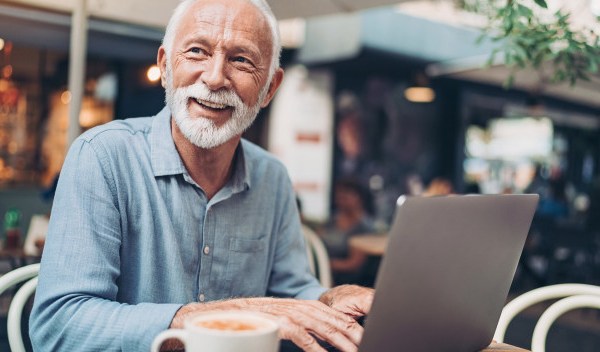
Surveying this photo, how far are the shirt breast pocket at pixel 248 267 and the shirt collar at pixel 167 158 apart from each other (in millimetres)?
170

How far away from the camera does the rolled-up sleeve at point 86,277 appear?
3.86 feet

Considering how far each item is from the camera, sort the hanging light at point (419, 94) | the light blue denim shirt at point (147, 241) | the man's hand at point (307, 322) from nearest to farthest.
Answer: the man's hand at point (307, 322) → the light blue denim shirt at point (147, 241) → the hanging light at point (419, 94)

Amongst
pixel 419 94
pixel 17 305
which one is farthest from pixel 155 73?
pixel 419 94

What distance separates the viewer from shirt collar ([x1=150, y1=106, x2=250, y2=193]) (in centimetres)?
160

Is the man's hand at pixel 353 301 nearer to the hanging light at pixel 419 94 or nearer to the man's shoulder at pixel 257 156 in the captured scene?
the man's shoulder at pixel 257 156

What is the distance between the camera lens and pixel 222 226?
170cm

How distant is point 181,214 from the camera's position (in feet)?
5.29

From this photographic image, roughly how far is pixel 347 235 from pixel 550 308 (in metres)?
3.88

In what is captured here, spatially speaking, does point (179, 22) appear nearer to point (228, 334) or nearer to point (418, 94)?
point (228, 334)

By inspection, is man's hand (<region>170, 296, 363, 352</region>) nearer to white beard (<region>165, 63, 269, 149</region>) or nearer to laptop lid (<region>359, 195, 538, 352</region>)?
laptop lid (<region>359, 195, 538, 352</region>)

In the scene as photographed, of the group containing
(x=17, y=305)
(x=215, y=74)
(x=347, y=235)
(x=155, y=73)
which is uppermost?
(x=155, y=73)

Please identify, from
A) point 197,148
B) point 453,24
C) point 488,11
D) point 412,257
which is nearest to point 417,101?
point 453,24

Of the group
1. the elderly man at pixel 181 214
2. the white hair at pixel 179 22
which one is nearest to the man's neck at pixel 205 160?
the elderly man at pixel 181 214

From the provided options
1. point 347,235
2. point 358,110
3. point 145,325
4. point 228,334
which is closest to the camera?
point 228,334
